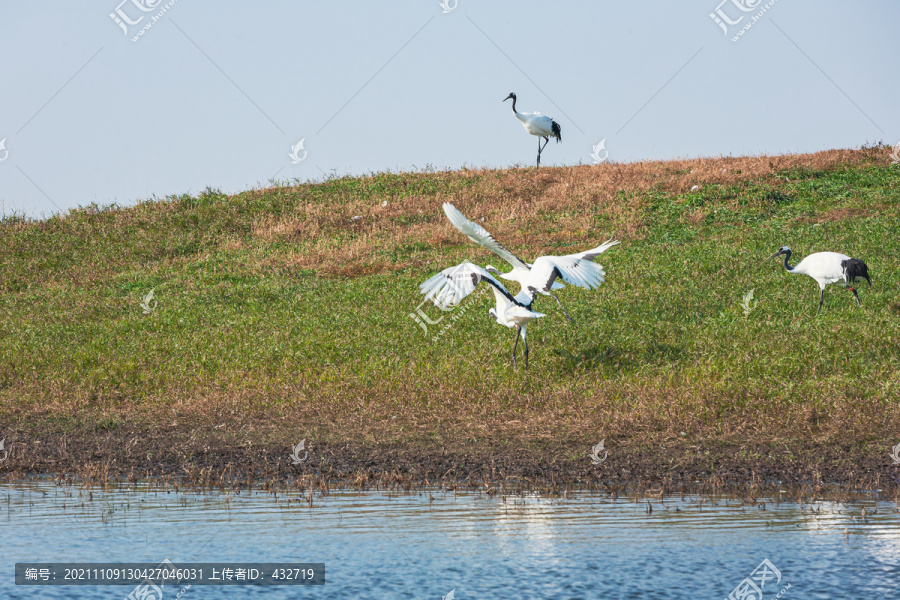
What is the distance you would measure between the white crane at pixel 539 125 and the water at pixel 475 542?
86.0 ft

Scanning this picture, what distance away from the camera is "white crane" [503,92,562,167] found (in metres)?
34.2

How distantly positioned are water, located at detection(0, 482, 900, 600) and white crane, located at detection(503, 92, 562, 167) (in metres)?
26.2

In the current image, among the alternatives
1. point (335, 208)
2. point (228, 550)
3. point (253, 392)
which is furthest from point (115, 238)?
point (228, 550)

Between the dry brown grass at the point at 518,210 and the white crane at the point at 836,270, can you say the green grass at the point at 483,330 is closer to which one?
the dry brown grass at the point at 518,210

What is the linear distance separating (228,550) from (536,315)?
22.7ft

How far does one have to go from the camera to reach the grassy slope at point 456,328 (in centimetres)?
1211

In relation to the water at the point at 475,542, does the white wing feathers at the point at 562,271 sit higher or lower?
higher

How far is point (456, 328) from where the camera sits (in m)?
17.3

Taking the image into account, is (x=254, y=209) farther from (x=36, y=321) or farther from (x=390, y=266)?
(x=36, y=321)
